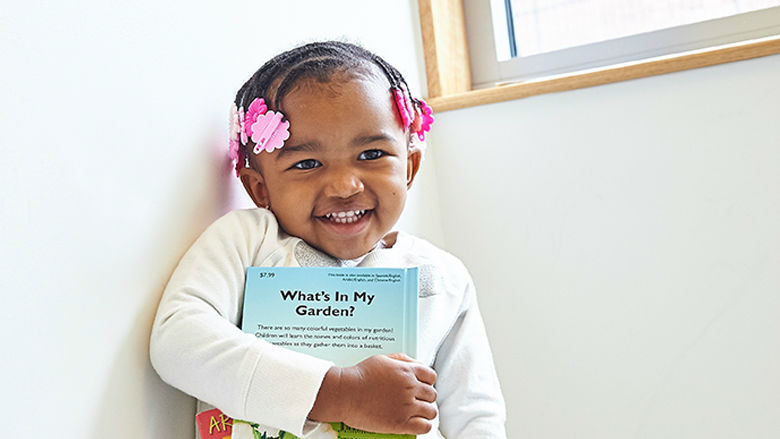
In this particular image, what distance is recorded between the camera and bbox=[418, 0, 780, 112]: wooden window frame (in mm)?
1088

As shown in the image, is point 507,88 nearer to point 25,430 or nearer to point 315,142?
point 315,142

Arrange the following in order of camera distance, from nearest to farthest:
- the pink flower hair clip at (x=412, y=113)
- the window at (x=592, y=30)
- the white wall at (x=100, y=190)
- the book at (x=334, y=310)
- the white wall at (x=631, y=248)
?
the white wall at (x=100, y=190) → the book at (x=334, y=310) → the pink flower hair clip at (x=412, y=113) → the white wall at (x=631, y=248) → the window at (x=592, y=30)

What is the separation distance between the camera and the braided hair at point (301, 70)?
74 cm

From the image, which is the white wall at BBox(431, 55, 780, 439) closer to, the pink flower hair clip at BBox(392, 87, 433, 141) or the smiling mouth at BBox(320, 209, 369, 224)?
the pink flower hair clip at BBox(392, 87, 433, 141)

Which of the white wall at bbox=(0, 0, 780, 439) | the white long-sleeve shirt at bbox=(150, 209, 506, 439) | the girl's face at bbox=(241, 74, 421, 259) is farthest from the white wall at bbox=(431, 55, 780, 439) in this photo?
the girl's face at bbox=(241, 74, 421, 259)

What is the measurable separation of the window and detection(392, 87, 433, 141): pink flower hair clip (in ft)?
2.10

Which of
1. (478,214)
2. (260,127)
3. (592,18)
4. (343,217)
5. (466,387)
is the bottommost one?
(466,387)

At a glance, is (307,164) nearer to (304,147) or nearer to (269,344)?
(304,147)

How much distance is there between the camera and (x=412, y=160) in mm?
882

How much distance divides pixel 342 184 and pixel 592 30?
908 millimetres

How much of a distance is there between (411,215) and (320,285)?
1.73ft

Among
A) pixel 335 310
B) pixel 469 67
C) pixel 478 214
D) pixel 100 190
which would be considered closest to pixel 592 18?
pixel 469 67

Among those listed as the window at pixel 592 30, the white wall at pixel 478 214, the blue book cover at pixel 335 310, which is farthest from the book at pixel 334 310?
the window at pixel 592 30

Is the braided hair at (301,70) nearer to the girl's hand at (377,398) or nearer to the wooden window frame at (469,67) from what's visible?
the girl's hand at (377,398)
